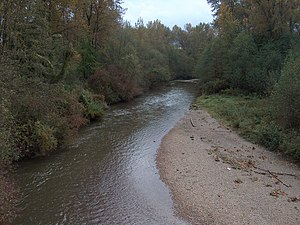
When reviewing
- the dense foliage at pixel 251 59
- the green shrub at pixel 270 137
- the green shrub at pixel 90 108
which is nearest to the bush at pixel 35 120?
the green shrub at pixel 90 108

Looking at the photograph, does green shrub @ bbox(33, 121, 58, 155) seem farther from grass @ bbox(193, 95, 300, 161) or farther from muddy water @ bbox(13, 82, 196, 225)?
grass @ bbox(193, 95, 300, 161)

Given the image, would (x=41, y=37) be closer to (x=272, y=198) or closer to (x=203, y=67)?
(x=272, y=198)

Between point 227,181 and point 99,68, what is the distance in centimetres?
2785

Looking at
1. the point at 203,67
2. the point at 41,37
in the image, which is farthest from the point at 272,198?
the point at 203,67

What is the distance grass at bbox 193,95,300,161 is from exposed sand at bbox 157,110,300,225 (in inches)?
30.1

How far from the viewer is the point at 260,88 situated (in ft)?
124

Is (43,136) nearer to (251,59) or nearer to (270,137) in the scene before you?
(270,137)

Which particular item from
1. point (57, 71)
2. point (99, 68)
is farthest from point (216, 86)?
point (57, 71)

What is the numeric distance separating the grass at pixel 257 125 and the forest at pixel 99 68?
0.08 m

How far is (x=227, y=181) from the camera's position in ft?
46.1

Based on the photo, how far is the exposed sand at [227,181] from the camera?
11180 millimetres

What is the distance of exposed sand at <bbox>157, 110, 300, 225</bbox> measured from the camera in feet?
36.7

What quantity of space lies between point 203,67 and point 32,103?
3598cm

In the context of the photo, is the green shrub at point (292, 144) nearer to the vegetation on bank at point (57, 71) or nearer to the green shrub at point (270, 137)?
the green shrub at point (270, 137)
